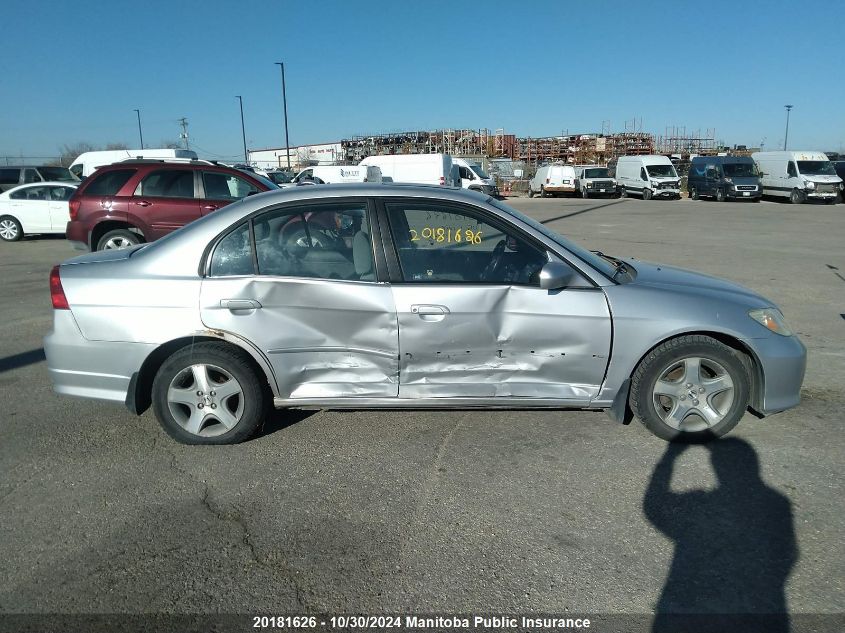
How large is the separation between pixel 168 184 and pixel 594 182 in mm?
29614

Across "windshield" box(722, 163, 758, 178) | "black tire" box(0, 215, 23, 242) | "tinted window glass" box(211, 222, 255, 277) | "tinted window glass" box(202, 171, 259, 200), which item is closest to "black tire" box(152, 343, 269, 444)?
"tinted window glass" box(211, 222, 255, 277)

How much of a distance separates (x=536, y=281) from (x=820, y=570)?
1990 mm

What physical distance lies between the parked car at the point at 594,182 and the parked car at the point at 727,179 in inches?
177

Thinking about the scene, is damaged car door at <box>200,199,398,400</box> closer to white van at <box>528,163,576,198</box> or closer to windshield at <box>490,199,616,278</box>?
windshield at <box>490,199,616,278</box>

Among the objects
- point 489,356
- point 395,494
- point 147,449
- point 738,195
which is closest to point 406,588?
point 395,494

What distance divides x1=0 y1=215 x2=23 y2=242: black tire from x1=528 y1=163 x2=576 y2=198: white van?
29.4 metres

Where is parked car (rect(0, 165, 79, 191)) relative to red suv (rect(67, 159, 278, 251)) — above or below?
above

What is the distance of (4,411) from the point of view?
4.73m

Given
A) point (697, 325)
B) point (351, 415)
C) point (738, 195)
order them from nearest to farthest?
point (697, 325), point (351, 415), point (738, 195)

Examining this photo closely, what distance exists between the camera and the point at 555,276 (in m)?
3.76

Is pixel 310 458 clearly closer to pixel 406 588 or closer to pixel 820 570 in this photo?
pixel 406 588

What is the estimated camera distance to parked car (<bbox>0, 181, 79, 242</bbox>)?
51.0 ft

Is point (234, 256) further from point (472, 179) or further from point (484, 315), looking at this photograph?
point (472, 179)

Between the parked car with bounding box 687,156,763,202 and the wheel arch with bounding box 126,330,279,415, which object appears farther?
the parked car with bounding box 687,156,763,202
